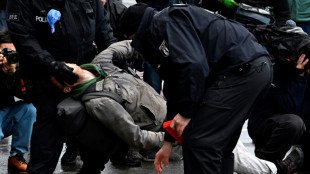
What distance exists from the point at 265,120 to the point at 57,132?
73.4 inches

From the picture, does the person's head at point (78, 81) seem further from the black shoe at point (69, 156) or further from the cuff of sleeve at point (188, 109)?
the cuff of sleeve at point (188, 109)

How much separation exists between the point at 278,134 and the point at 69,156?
183 cm

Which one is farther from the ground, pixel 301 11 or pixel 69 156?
pixel 301 11

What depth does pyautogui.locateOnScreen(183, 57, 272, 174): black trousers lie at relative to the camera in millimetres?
3416

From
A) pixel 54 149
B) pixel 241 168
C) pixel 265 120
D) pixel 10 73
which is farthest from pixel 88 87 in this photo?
pixel 265 120

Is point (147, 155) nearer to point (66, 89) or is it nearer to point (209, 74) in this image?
point (66, 89)

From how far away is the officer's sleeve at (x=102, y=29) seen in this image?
16.5 ft

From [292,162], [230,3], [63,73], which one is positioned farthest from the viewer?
[230,3]

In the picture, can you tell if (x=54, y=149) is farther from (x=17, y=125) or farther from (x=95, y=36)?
(x=95, y=36)

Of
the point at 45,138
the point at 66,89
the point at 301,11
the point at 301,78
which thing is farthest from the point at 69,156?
the point at 301,11

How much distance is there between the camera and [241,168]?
4.72 metres

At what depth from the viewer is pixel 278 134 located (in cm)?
512

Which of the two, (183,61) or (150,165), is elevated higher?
(183,61)

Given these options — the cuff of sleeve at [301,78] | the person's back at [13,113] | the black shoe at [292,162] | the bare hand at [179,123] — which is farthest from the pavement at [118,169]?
the bare hand at [179,123]
